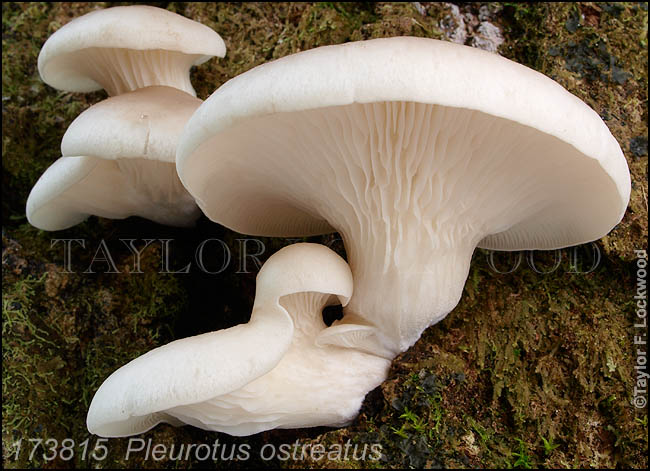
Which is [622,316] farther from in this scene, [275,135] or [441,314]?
[275,135]

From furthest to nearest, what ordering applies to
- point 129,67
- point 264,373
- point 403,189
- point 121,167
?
point 129,67, point 121,167, point 403,189, point 264,373

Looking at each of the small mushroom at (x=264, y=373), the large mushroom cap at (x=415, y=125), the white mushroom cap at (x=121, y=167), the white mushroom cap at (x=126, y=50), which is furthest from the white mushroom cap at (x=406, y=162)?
the white mushroom cap at (x=126, y=50)

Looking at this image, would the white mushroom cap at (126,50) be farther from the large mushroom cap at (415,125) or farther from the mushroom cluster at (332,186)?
the large mushroom cap at (415,125)

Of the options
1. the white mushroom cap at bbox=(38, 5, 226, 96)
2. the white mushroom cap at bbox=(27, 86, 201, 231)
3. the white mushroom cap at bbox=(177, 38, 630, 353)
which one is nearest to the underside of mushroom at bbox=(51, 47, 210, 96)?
the white mushroom cap at bbox=(38, 5, 226, 96)

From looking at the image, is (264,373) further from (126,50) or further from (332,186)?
(126,50)

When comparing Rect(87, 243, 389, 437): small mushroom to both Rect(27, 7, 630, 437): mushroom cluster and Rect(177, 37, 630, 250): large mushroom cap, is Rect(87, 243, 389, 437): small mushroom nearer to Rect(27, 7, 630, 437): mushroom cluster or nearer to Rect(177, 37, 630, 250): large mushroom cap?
Rect(27, 7, 630, 437): mushroom cluster

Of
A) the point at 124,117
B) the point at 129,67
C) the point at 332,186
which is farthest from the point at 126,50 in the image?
the point at 332,186

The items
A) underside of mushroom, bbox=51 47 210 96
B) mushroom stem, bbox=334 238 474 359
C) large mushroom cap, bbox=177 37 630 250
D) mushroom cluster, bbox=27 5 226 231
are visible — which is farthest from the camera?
underside of mushroom, bbox=51 47 210 96
